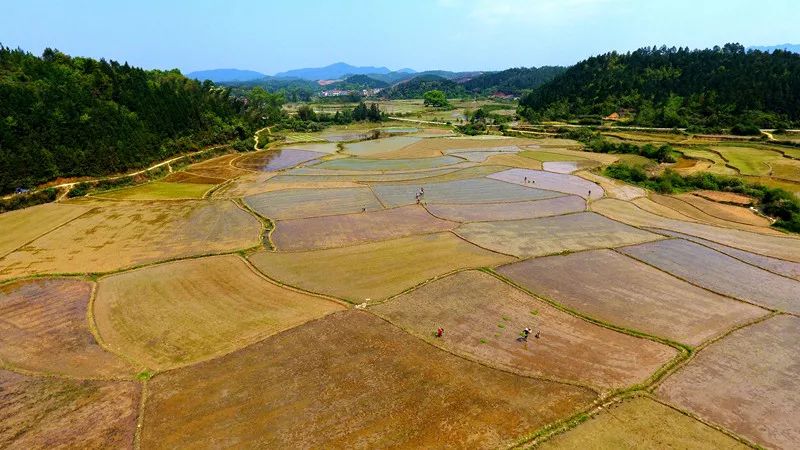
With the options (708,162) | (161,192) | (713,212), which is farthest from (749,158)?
(161,192)

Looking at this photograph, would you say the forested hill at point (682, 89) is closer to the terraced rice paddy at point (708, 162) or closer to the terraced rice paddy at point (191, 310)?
the terraced rice paddy at point (708, 162)

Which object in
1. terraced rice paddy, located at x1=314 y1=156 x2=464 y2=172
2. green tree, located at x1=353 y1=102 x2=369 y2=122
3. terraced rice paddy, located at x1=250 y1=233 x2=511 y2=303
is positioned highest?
green tree, located at x1=353 y1=102 x2=369 y2=122

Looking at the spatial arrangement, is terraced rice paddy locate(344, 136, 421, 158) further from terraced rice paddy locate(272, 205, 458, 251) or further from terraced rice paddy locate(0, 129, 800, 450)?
terraced rice paddy locate(0, 129, 800, 450)

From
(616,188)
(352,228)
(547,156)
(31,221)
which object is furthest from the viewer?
(547,156)

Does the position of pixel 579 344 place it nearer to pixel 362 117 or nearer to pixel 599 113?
pixel 599 113

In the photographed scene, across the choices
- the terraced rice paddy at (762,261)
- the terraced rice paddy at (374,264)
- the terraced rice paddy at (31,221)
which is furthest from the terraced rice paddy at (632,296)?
the terraced rice paddy at (31,221)

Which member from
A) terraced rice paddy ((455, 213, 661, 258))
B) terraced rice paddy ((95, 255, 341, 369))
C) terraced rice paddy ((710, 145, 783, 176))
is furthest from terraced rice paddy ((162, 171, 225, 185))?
terraced rice paddy ((710, 145, 783, 176))

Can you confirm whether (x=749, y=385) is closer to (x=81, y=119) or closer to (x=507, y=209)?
(x=507, y=209)
